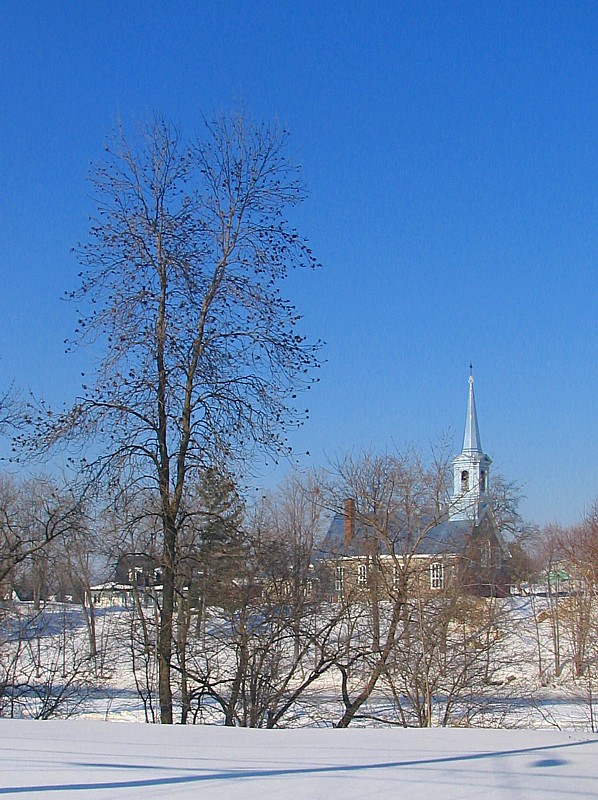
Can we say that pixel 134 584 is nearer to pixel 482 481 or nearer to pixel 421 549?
pixel 421 549

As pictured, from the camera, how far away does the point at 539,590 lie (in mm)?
26641

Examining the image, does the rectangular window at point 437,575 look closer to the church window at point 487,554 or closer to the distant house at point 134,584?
the church window at point 487,554

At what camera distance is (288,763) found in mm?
4766

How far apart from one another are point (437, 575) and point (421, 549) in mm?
600

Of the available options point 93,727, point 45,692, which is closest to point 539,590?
point 45,692

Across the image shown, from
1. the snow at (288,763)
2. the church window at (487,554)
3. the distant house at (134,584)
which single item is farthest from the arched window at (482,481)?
the snow at (288,763)

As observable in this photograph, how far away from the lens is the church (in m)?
15.4

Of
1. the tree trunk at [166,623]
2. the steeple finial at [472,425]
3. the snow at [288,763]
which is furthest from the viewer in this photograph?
the steeple finial at [472,425]

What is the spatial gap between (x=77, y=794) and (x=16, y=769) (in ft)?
2.11

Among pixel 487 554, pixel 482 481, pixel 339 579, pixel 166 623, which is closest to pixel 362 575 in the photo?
pixel 339 579

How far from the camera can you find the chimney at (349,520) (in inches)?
671

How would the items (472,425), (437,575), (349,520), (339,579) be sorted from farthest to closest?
(472,425)
(349,520)
(437,575)
(339,579)

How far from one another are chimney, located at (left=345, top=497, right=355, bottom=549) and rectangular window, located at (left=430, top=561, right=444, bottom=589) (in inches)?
70.9

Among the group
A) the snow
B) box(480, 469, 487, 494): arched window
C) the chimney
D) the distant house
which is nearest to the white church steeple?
box(480, 469, 487, 494): arched window
